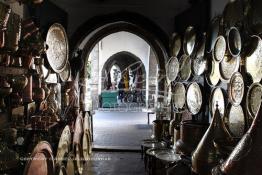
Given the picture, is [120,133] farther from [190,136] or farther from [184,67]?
[190,136]

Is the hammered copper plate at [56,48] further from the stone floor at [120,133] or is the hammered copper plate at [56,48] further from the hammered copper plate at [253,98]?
the stone floor at [120,133]

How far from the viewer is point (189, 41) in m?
3.13

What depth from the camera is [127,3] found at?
3.98 meters

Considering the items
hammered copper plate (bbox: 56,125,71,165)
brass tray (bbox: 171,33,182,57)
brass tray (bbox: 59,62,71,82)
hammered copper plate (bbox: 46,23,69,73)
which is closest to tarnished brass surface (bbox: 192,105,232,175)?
hammered copper plate (bbox: 56,125,71,165)

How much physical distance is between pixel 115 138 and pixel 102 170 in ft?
Result: 6.44

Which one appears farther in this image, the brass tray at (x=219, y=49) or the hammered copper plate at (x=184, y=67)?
the hammered copper plate at (x=184, y=67)

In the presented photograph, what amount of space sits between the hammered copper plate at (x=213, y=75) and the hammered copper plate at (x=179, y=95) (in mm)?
694

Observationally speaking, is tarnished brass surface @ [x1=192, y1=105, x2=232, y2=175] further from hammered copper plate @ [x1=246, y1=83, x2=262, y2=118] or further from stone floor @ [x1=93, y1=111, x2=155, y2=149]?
stone floor @ [x1=93, y1=111, x2=155, y2=149]

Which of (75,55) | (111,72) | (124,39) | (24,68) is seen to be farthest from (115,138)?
(111,72)

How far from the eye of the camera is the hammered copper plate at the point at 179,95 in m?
3.29

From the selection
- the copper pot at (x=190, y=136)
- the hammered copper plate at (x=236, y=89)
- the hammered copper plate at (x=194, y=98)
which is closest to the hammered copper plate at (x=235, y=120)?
the hammered copper plate at (x=236, y=89)

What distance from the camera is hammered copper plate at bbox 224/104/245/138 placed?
1.96m

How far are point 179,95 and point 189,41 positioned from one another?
636 mm

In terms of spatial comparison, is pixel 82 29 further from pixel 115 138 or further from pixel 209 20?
pixel 115 138
